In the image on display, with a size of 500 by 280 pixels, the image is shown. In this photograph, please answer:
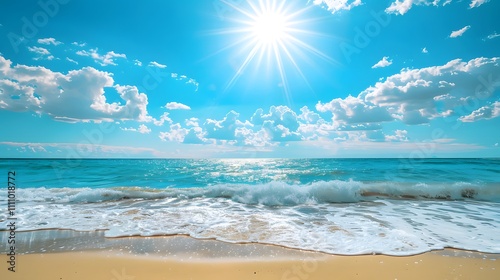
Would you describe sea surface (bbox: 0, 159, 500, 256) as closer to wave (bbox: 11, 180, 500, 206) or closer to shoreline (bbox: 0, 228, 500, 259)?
wave (bbox: 11, 180, 500, 206)

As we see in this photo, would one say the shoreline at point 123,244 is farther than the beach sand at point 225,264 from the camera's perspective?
Yes

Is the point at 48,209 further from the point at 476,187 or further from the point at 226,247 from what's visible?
the point at 476,187

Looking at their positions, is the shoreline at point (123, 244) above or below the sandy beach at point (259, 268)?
below

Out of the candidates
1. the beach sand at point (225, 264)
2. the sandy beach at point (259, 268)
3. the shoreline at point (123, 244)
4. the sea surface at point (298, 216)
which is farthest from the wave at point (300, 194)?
the sandy beach at point (259, 268)

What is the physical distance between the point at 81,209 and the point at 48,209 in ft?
4.02

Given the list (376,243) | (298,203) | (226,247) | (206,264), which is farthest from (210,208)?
(376,243)

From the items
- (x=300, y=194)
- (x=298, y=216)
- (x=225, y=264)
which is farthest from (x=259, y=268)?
(x=300, y=194)

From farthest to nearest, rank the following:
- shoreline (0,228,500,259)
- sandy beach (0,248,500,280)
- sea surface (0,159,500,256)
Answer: sea surface (0,159,500,256)
shoreline (0,228,500,259)
sandy beach (0,248,500,280)

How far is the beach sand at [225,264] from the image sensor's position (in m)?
4.11

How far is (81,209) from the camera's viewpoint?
10023mm

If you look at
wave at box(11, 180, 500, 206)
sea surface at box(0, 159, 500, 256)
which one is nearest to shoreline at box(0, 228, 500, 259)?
sea surface at box(0, 159, 500, 256)

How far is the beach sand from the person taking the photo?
411cm

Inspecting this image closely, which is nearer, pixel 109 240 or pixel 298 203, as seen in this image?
pixel 109 240

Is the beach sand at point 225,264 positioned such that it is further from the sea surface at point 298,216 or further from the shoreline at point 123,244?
the sea surface at point 298,216
